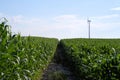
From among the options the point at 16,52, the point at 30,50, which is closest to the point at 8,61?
the point at 16,52

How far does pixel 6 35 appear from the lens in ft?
22.6

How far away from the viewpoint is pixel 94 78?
7.82 metres

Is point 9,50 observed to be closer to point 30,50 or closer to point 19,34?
point 19,34

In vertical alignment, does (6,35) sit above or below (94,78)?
above

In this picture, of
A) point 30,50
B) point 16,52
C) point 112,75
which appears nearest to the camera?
point 112,75

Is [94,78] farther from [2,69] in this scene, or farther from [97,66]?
[2,69]

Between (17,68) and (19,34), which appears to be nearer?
(17,68)

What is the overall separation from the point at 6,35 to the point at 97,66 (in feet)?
6.60

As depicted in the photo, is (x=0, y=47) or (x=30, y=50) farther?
(x=30, y=50)

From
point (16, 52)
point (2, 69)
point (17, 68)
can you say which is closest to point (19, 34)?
point (16, 52)

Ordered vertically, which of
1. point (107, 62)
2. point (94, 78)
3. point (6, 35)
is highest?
point (6, 35)

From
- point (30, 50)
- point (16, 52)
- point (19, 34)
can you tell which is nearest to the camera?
point (16, 52)

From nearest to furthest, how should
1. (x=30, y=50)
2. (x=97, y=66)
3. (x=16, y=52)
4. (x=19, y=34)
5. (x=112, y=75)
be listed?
(x=112, y=75) < (x=97, y=66) < (x=16, y=52) < (x=19, y=34) < (x=30, y=50)

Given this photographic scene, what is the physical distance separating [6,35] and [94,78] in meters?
2.33
